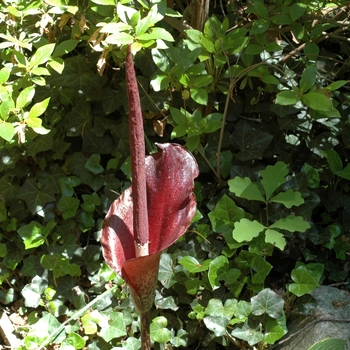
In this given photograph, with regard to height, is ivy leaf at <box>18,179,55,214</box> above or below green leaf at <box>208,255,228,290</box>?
above

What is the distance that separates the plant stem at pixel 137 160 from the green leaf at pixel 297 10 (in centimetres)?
72

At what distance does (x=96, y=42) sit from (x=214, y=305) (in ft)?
2.40

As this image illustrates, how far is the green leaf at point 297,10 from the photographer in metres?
1.35

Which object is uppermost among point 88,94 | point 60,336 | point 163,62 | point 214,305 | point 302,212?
point 163,62

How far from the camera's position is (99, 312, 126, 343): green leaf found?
1.45m

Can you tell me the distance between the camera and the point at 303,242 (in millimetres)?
1490

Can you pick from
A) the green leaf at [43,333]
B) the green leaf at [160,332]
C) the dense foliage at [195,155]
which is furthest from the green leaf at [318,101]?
A: the green leaf at [43,333]

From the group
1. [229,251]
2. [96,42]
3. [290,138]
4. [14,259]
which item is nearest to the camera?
[96,42]

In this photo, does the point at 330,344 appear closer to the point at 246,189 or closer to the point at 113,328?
the point at 246,189

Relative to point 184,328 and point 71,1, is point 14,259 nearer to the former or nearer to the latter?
point 184,328

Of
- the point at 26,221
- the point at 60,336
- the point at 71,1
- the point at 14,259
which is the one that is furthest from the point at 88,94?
the point at 60,336

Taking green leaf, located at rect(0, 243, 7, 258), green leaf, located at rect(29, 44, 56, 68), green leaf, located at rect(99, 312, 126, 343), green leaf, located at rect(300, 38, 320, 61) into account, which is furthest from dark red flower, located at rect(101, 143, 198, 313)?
green leaf, located at rect(0, 243, 7, 258)

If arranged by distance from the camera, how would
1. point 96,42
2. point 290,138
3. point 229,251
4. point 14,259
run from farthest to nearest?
point 14,259
point 290,138
point 229,251
point 96,42

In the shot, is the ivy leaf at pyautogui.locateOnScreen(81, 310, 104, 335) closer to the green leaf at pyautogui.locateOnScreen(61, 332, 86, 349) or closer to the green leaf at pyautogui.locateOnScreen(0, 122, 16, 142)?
the green leaf at pyautogui.locateOnScreen(61, 332, 86, 349)
